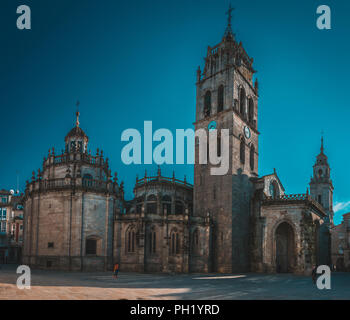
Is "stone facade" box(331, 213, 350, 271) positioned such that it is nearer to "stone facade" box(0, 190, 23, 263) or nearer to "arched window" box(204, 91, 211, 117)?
"arched window" box(204, 91, 211, 117)

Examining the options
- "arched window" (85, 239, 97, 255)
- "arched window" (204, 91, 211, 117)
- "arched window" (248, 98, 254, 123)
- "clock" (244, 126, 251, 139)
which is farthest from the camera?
"arched window" (248, 98, 254, 123)

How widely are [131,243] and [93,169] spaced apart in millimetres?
10987

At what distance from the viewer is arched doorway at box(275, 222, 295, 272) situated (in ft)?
139

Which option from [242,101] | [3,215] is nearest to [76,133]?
[242,101]

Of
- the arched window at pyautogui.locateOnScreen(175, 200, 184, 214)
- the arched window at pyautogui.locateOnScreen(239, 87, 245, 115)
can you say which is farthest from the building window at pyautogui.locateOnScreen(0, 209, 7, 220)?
the arched window at pyautogui.locateOnScreen(239, 87, 245, 115)

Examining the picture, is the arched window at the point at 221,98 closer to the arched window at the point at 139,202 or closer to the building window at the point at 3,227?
the arched window at the point at 139,202

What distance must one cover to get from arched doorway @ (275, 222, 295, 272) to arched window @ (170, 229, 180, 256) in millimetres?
12999

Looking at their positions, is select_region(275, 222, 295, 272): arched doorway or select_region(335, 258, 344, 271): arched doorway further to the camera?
select_region(335, 258, 344, 271): arched doorway

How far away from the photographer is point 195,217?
4009 cm

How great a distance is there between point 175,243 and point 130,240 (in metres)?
5.32

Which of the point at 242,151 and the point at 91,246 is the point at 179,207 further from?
the point at 91,246

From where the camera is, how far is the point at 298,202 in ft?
129

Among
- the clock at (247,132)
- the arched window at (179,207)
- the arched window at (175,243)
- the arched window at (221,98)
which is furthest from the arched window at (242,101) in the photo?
the arched window at (175,243)
